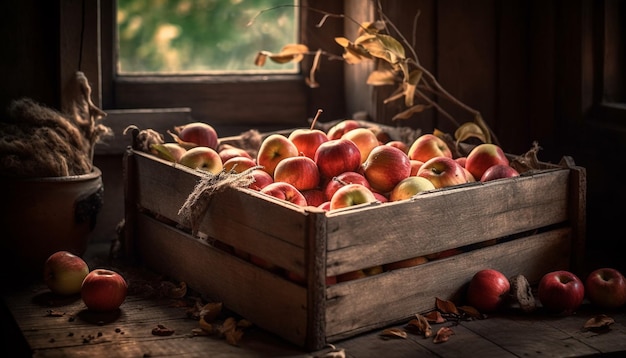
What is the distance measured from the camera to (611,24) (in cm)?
331

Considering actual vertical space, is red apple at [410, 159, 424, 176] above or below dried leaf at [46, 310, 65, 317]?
above

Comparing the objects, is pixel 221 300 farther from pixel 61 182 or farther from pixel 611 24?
pixel 611 24

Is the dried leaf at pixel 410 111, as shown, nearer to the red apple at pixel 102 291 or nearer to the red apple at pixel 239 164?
the red apple at pixel 239 164

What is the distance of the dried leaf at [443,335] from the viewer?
96.2 inches

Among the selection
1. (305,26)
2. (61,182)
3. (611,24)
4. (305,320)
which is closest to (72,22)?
(61,182)

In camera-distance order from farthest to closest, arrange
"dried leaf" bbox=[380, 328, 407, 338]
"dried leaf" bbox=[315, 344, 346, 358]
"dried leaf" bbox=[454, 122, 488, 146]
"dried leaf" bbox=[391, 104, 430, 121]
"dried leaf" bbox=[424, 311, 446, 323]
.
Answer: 1. "dried leaf" bbox=[391, 104, 430, 121]
2. "dried leaf" bbox=[454, 122, 488, 146]
3. "dried leaf" bbox=[424, 311, 446, 323]
4. "dried leaf" bbox=[380, 328, 407, 338]
5. "dried leaf" bbox=[315, 344, 346, 358]

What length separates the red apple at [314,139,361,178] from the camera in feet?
9.34

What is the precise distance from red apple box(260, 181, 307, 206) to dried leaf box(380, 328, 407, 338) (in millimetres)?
450

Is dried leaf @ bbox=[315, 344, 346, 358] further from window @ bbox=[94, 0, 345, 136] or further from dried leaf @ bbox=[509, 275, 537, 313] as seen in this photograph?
window @ bbox=[94, 0, 345, 136]

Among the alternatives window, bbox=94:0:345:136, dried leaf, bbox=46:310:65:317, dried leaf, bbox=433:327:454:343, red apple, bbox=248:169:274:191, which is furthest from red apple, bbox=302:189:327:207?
window, bbox=94:0:345:136

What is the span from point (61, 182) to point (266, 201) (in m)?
0.95

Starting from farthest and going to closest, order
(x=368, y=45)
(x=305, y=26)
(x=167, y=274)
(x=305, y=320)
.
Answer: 1. (x=305, y=26)
2. (x=368, y=45)
3. (x=167, y=274)
4. (x=305, y=320)

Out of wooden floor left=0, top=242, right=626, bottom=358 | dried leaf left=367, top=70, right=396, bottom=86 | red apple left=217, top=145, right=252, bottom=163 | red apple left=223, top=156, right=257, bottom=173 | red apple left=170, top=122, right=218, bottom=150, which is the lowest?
wooden floor left=0, top=242, right=626, bottom=358

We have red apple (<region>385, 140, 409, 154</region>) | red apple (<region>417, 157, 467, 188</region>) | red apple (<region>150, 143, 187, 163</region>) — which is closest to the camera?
red apple (<region>417, 157, 467, 188</region>)
